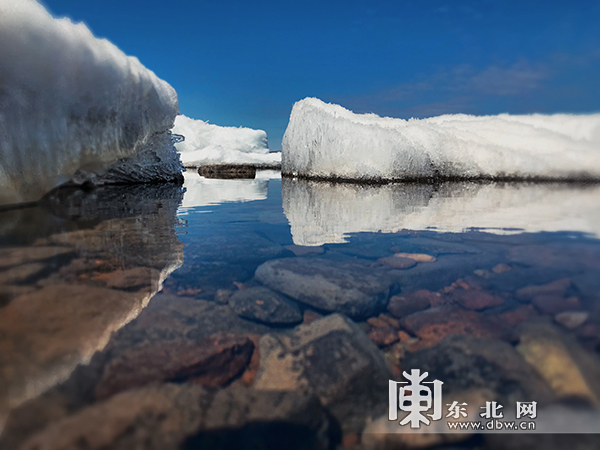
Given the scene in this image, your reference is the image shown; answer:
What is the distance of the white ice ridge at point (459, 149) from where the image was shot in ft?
19.9

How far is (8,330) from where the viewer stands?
0.91 m

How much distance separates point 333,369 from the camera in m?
0.83

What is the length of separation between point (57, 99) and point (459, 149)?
18.6 feet

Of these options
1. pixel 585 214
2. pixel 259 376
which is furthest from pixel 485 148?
pixel 259 376

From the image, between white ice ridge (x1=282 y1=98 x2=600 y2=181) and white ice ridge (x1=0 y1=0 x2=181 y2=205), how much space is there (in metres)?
3.20

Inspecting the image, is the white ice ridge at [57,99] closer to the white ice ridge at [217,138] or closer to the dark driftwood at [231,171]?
the dark driftwood at [231,171]

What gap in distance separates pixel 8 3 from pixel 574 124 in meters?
8.08

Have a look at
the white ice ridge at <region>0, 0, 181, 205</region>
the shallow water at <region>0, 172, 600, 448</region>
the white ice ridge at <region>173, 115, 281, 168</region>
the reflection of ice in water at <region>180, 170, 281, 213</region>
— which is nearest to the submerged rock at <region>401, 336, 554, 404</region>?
the shallow water at <region>0, 172, 600, 448</region>

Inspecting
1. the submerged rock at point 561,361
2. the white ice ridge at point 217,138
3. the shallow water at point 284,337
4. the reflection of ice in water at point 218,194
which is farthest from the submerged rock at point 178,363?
the white ice ridge at point 217,138

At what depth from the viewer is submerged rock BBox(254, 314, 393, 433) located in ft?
2.38

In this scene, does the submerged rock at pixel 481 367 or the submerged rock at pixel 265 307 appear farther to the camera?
the submerged rock at pixel 265 307

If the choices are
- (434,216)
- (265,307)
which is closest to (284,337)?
(265,307)

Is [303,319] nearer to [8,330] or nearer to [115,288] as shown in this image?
[115,288]

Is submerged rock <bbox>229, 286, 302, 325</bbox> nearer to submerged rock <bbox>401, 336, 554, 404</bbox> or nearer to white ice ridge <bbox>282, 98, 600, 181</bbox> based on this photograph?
submerged rock <bbox>401, 336, 554, 404</bbox>
